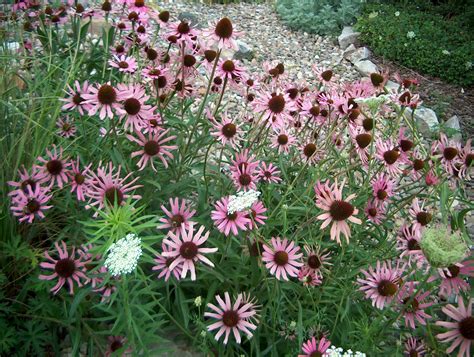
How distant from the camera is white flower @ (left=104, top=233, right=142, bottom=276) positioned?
1160mm

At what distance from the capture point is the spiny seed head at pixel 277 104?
1.73 metres

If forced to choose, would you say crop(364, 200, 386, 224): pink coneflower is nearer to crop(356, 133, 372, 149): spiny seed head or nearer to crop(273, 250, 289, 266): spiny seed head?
crop(356, 133, 372, 149): spiny seed head

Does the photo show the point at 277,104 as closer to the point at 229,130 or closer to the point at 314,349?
the point at 229,130

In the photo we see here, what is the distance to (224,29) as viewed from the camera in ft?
5.38

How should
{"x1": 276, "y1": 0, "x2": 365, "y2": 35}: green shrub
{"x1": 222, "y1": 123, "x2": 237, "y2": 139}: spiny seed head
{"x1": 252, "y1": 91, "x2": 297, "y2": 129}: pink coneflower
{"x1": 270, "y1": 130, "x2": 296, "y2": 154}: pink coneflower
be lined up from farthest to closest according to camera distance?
1. {"x1": 276, "y1": 0, "x2": 365, "y2": 35}: green shrub
2. {"x1": 270, "y1": 130, "x2": 296, "y2": 154}: pink coneflower
3. {"x1": 222, "y1": 123, "x2": 237, "y2": 139}: spiny seed head
4. {"x1": 252, "y1": 91, "x2": 297, "y2": 129}: pink coneflower

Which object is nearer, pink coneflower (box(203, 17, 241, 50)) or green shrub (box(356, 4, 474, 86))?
pink coneflower (box(203, 17, 241, 50))

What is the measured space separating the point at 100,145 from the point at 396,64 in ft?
12.9

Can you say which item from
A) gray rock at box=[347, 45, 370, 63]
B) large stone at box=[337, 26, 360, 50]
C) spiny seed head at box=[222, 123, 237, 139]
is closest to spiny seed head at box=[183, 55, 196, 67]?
spiny seed head at box=[222, 123, 237, 139]

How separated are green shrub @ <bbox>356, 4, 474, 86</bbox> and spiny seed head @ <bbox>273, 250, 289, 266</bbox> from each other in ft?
13.1

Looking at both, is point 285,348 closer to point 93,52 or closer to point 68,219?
point 68,219

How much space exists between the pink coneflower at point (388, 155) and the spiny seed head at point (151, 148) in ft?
2.66

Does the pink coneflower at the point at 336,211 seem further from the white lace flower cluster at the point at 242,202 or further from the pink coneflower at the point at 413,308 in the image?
the pink coneflower at the point at 413,308

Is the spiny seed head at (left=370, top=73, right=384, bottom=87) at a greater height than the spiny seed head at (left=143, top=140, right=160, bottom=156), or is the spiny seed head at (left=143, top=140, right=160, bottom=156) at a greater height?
the spiny seed head at (left=370, top=73, right=384, bottom=87)

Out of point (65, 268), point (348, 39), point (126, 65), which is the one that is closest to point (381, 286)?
point (65, 268)
